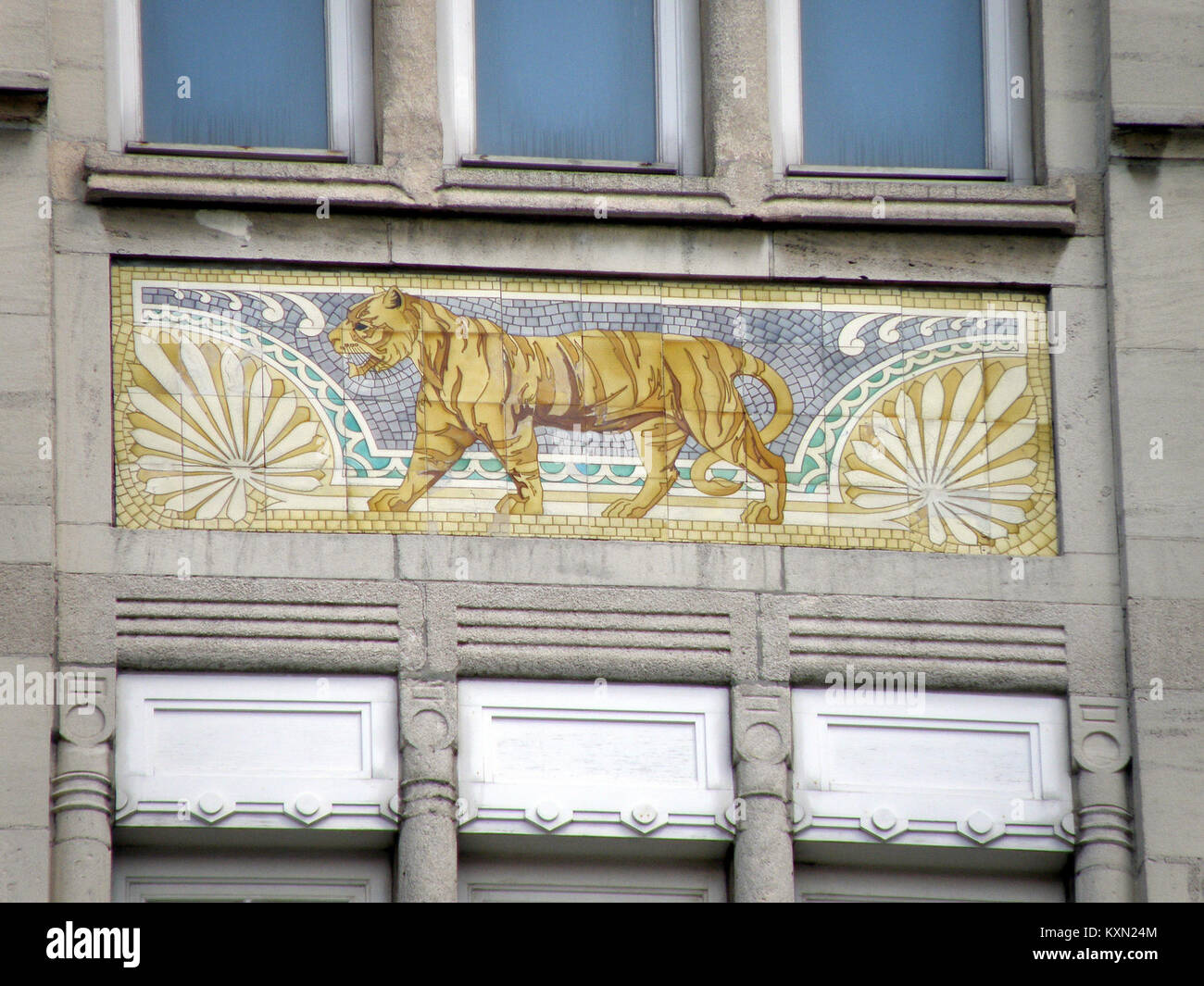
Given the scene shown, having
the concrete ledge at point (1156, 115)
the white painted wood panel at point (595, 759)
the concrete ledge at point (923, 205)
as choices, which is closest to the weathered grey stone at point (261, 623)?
the white painted wood panel at point (595, 759)

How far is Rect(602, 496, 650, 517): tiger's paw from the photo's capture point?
14.4 meters

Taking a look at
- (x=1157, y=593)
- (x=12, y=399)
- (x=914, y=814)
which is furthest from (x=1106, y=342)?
(x=12, y=399)

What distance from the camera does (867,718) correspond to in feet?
46.5

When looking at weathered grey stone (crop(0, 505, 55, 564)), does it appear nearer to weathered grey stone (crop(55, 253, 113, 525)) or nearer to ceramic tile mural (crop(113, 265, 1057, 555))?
weathered grey stone (crop(55, 253, 113, 525))

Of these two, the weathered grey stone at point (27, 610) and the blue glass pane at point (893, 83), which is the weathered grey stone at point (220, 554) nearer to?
the weathered grey stone at point (27, 610)

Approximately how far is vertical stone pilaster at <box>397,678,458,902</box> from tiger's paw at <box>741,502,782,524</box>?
1.47 m

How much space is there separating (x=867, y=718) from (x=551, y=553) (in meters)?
1.49

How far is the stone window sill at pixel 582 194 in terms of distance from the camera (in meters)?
14.5

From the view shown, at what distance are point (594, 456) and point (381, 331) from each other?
106cm

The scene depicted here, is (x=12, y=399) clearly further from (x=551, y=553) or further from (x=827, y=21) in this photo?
(x=827, y=21)

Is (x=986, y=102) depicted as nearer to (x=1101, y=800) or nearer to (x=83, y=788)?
(x=1101, y=800)

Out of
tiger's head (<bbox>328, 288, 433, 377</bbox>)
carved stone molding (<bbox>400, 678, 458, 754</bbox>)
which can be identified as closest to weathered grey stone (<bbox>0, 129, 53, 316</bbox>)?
tiger's head (<bbox>328, 288, 433, 377</bbox>)

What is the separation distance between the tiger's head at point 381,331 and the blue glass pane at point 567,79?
89 cm

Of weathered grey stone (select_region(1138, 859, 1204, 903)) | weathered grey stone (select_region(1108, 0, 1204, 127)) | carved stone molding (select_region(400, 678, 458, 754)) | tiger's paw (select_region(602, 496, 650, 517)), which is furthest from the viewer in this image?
weathered grey stone (select_region(1108, 0, 1204, 127))
